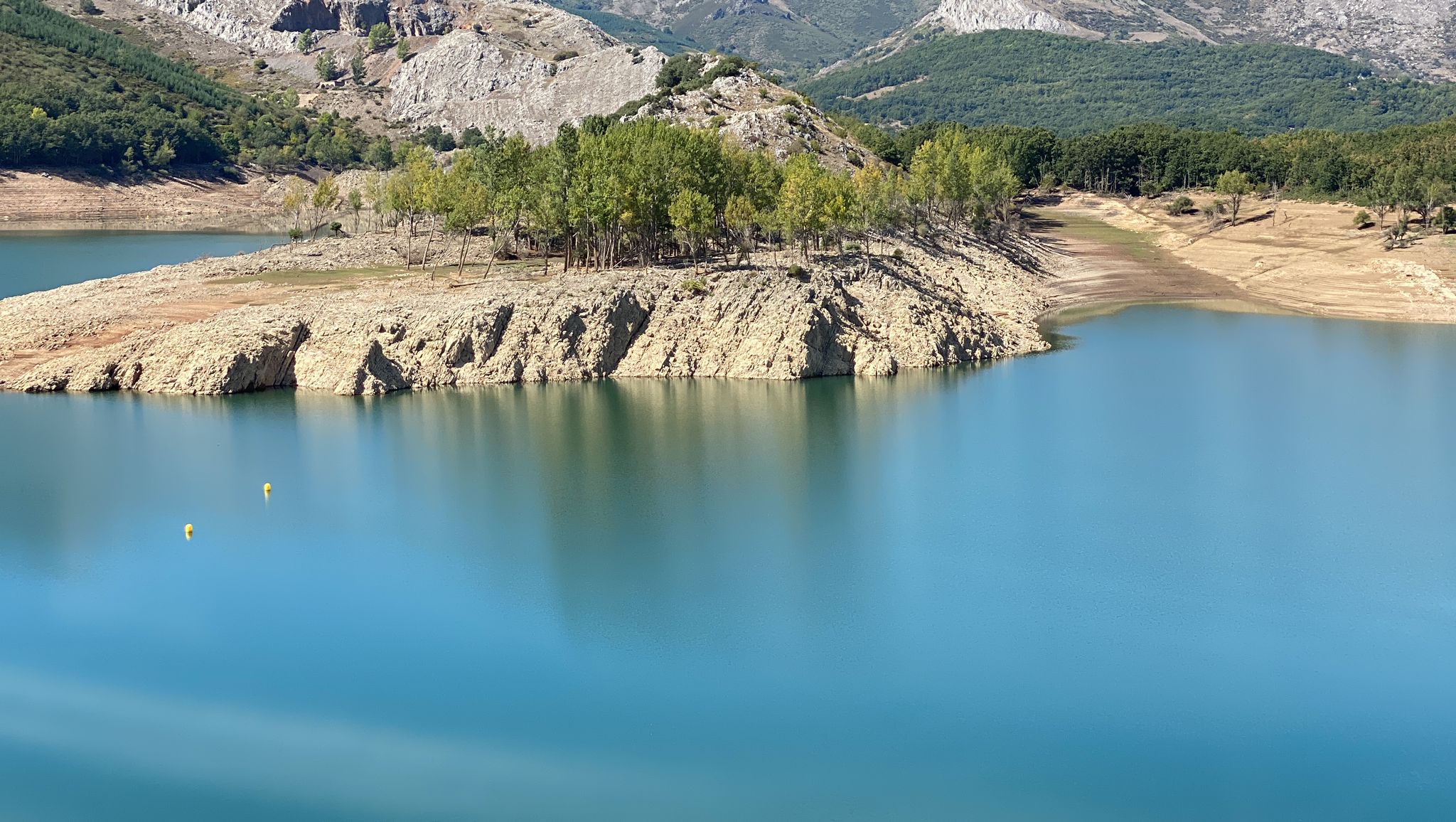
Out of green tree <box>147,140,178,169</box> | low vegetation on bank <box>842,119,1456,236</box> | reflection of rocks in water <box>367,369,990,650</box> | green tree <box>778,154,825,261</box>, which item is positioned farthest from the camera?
green tree <box>147,140,178,169</box>

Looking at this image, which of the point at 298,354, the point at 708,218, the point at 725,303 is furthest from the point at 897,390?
the point at 298,354

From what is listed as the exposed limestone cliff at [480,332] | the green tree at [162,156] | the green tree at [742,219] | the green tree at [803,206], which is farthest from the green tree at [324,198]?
the green tree at [803,206]

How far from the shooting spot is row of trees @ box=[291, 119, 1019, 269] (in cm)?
8325

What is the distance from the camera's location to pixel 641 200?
82.3m

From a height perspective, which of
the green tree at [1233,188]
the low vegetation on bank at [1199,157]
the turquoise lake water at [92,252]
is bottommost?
the turquoise lake water at [92,252]

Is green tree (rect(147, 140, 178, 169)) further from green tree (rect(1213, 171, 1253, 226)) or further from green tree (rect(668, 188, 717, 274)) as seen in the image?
green tree (rect(1213, 171, 1253, 226))

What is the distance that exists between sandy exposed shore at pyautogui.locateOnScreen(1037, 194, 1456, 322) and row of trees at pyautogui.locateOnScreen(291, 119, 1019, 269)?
73.0ft

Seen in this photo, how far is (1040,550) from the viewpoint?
46312mm

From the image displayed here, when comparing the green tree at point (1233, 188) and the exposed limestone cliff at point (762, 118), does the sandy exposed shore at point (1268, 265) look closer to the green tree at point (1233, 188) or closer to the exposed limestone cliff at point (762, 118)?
the green tree at point (1233, 188)

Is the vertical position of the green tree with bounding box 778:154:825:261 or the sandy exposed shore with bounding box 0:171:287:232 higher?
the sandy exposed shore with bounding box 0:171:287:232

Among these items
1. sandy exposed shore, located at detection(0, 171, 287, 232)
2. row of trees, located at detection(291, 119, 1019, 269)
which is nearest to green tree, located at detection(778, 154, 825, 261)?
row of trees, located at detection(291, 119, 1019, 269)

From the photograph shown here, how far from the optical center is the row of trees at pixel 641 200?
273 feet

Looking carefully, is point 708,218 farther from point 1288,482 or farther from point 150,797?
point 150,797

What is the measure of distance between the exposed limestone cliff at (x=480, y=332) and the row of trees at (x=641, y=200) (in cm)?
530
